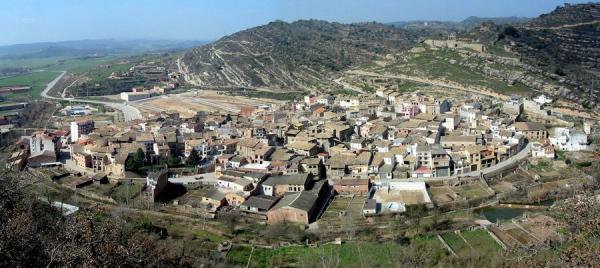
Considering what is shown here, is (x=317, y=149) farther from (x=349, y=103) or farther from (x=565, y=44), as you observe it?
(x=565, y=44)

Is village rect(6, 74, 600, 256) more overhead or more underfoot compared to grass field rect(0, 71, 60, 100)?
more underfoot

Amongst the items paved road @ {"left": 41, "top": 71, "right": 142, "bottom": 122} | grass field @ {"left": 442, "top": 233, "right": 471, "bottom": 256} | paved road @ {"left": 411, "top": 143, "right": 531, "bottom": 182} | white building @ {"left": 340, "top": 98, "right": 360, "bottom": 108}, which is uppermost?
white building @ {"left": 340, "top": 98, "right": 360, "bottom": 108}

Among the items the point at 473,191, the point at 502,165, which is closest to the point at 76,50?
the point at 502,165

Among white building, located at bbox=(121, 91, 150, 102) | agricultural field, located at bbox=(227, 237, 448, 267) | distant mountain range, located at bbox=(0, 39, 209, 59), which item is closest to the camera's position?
agricultural field, located at bbox=(227, 237, 448, 267)

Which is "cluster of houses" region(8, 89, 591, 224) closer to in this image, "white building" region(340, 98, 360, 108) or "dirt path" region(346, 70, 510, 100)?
"white building" region(340, 98, 360, 108)

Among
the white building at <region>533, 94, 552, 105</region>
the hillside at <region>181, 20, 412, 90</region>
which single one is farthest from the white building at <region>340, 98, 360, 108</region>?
the hillside at <region>181, 20, 412, 90</region>

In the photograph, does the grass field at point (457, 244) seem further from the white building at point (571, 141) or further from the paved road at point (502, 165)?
the white building at point (571, 141)

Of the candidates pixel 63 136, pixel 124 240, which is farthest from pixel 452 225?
pixel 63 136
